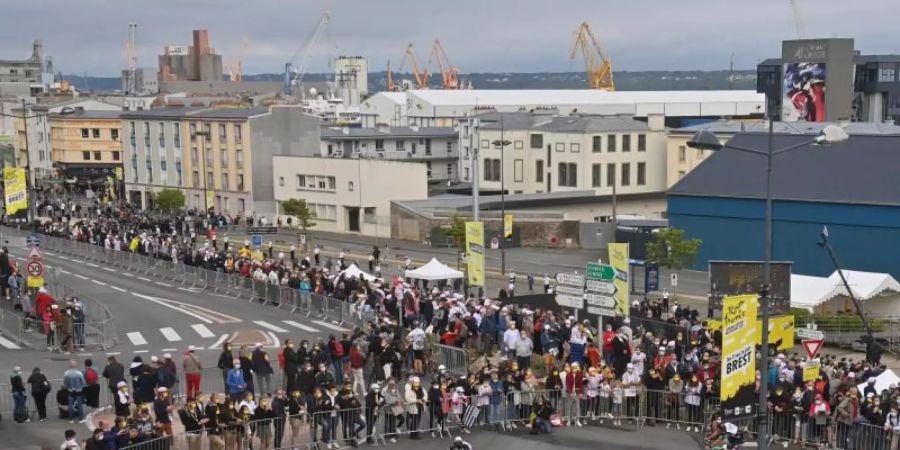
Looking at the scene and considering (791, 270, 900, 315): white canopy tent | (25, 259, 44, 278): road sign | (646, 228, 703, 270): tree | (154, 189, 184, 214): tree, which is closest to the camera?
(25, 259, 44, 278): road sign

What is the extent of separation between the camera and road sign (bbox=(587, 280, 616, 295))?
28625mm

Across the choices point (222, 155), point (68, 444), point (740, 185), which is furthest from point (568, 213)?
point (68, 444)

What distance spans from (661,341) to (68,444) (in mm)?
15549

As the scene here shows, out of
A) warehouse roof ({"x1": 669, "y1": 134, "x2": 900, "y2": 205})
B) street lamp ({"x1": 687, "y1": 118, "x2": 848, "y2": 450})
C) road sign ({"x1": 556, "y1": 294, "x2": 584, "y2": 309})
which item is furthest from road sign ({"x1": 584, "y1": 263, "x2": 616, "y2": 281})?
warehouse roof ({"x1": 669, "y1": 134, "x2": 900, "y2": 205})

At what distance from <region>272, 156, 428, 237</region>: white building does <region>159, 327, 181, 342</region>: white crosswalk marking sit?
130 feet

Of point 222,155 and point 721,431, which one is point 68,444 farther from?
point 222,155

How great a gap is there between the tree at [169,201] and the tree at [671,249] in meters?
45.2

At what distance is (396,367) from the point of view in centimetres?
2719

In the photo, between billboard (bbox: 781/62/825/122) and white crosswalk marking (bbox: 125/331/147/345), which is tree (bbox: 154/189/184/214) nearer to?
white crosswalk marking (bbox: 125/331/147/345)

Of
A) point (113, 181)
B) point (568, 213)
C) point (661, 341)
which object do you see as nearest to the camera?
point (661, 341)

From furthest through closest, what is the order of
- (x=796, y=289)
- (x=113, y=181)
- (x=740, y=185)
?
(x=113, y=181) → (x=740, y=185) → (x=796, y=289)

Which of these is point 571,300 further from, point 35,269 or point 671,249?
point 671,249

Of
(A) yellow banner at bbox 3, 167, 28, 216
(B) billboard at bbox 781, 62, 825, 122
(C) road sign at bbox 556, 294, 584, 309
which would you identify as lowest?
(C) road sign at bbox 556, 294, 584, 309

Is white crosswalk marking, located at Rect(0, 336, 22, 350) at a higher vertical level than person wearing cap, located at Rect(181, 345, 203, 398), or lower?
lower
